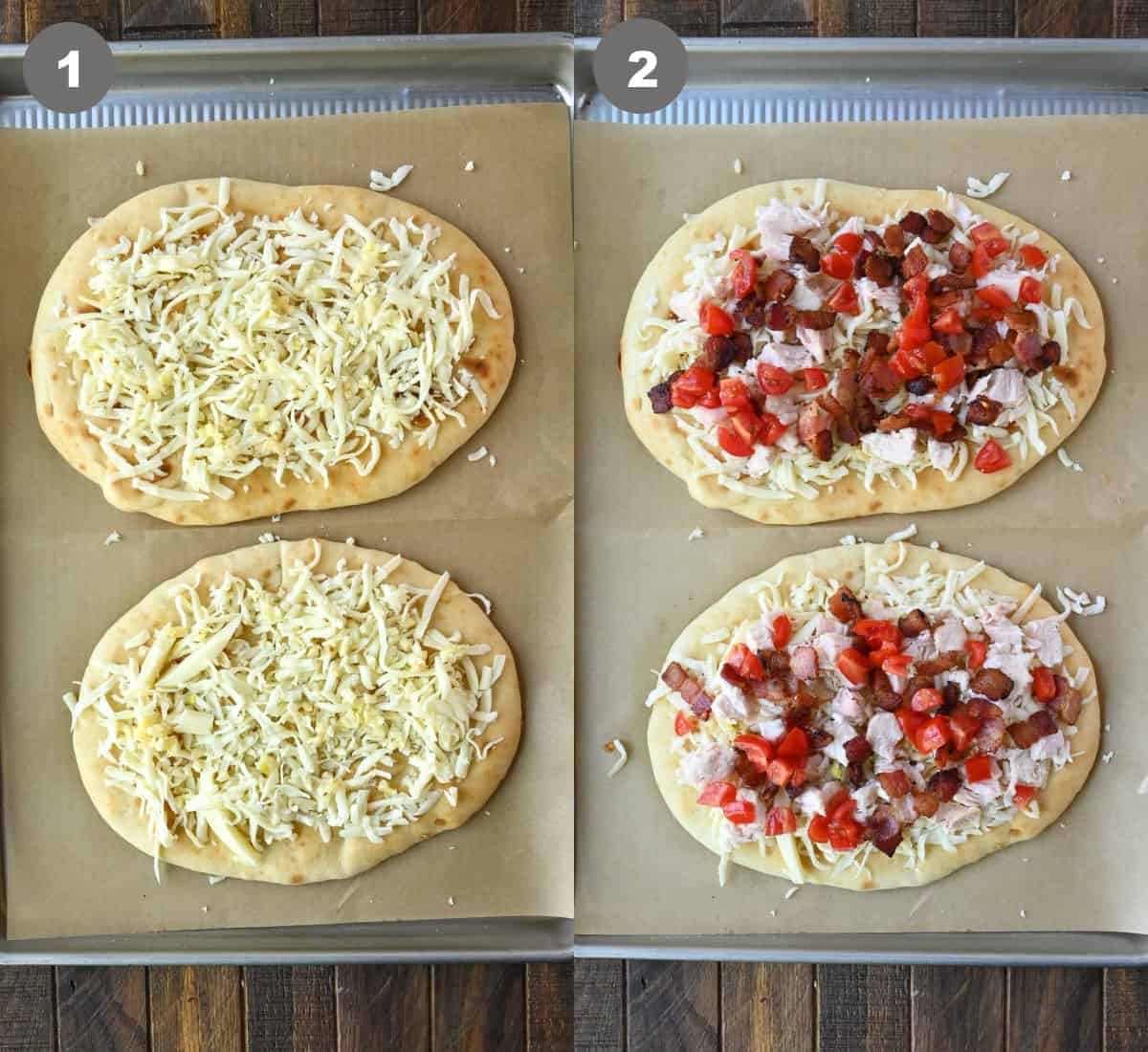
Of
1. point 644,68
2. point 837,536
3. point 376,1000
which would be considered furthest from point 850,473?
point 376,1000

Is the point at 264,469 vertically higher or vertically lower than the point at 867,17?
lower

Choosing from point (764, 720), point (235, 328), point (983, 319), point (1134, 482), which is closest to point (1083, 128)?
point (983, 319)

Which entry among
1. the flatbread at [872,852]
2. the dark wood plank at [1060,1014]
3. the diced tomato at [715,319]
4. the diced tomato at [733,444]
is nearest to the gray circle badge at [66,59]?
the diced tomato at [715,319]

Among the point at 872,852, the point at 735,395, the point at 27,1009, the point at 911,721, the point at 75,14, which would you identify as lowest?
the point at 27,1009

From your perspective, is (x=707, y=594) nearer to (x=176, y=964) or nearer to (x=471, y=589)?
(x=471, y=589)

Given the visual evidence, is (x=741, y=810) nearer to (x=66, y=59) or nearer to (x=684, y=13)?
(x=684, y=13)

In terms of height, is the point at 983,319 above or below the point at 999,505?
above
